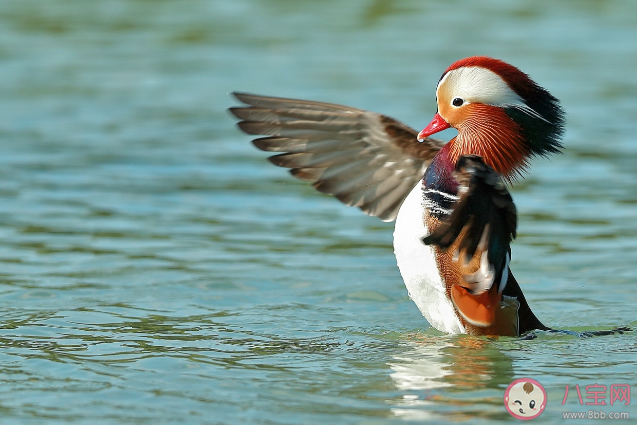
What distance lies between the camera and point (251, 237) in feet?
28.5

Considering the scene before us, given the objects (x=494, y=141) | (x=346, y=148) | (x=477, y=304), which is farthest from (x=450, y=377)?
(x=346, y=148)

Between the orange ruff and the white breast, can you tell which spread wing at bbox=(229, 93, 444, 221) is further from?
the orange ruff

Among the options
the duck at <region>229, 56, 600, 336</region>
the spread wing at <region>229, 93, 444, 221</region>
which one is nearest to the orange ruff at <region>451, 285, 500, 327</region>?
the duck at <region>229, 56, 600, 336</region>

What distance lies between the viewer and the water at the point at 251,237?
5.18 meters

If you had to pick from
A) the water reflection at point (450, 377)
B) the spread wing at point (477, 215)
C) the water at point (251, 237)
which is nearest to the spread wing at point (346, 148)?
the water at point (251, 237)

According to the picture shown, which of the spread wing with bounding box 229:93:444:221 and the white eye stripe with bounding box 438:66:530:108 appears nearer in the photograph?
the white eye stripe with bounding box 438:66:530:108

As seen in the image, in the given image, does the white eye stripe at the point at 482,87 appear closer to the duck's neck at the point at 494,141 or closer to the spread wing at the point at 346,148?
the duck's neck at the point at 494,141

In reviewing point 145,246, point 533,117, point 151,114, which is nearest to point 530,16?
point 151,114

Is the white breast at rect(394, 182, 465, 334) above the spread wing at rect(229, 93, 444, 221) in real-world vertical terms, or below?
below

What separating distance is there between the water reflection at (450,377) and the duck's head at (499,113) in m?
0.98

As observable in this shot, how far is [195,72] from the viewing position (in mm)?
15688

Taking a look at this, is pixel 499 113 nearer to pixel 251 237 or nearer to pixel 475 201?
pixel 475 201

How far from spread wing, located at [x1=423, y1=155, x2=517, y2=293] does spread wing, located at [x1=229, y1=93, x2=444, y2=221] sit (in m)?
1.43

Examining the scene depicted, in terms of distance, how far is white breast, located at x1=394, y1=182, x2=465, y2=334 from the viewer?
5.72 m
